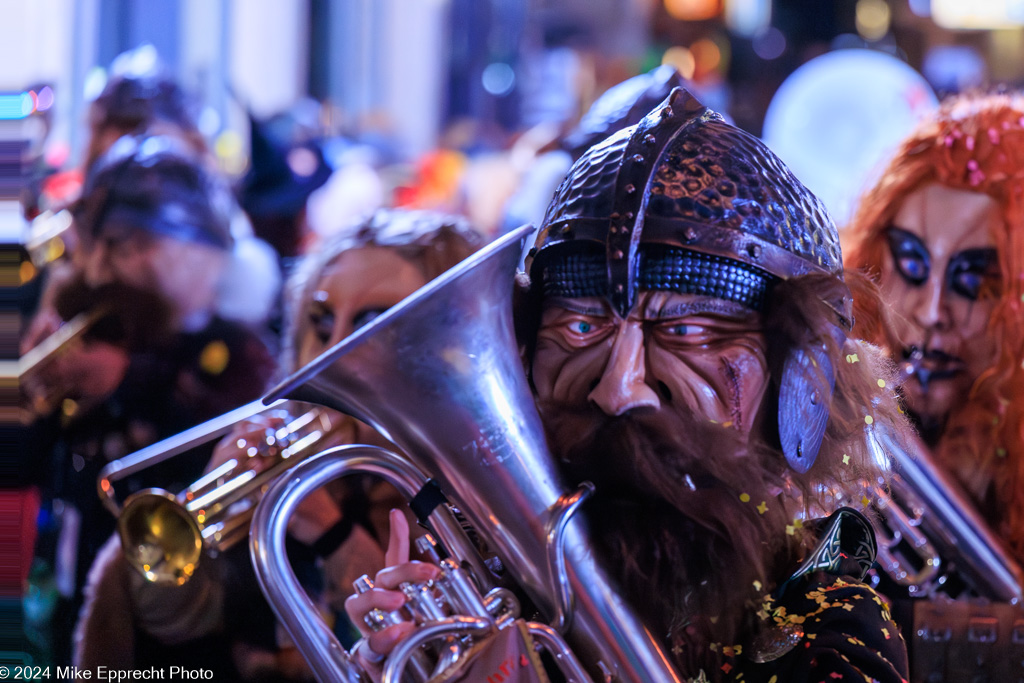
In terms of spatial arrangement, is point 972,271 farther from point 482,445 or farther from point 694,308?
point 482,445

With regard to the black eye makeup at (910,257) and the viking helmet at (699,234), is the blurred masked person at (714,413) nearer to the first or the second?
the viking helmet at (699,234)

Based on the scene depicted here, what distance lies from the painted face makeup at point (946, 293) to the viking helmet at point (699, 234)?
35.3 inches

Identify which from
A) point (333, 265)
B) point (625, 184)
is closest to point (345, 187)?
point (333, 265)

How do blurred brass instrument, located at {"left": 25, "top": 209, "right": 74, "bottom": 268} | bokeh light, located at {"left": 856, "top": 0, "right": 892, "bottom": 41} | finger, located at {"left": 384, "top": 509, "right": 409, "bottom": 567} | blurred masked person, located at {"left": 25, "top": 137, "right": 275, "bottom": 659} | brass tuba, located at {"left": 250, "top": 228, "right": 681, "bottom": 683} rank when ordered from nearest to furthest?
brass tuba, located at {"left": 250, "top": 228, "right": 681, "bottom": 683}, finger, located at {"left": 384, "top": 509, "right": 409, "bottom": 567}, blurred masked person, located at {"left": 25, "top": 137, "right": 275, "bottom": 659}, blurred brass instrument, located at {"left": 25, "top": 209, "right": 74, "bottom": 268}, bokeh light, located at {"left": 856, "top": 0, "right": 892, "bottom": 41}

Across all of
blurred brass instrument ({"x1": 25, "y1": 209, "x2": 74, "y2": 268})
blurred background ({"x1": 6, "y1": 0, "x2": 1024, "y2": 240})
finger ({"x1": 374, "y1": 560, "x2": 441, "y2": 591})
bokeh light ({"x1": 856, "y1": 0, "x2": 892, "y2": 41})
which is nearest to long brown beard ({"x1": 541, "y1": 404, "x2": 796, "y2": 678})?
finger ({"x1": 374, "y1": 560, "x2": 441, "y2": 591})

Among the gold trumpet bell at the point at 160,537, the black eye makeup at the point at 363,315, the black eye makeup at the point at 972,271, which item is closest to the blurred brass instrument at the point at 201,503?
the gold trumpet bell at the point at 160,537

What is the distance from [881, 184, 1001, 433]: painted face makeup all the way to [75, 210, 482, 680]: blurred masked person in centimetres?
113

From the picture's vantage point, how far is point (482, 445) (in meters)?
1.47

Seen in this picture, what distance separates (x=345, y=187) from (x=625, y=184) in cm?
680

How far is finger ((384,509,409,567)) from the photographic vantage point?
1632 millimetres

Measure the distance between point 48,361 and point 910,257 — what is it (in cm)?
294

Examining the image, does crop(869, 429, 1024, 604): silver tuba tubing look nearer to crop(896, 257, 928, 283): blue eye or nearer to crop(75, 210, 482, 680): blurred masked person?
crop(896, 257, 928, 283): blue eye

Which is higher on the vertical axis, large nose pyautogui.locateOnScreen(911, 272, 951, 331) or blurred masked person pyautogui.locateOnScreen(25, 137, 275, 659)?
large nose pyautogui.locateOnScreen(911, 272, 951, 331)

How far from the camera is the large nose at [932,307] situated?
2396mm
